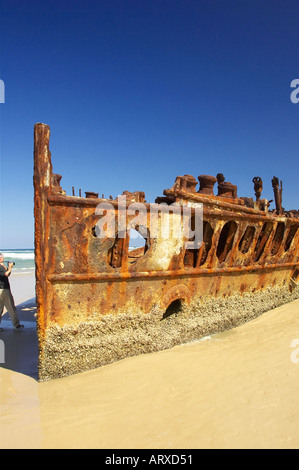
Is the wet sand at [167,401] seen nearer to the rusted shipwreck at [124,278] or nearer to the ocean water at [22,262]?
the rusted shipwreck at [124,278]

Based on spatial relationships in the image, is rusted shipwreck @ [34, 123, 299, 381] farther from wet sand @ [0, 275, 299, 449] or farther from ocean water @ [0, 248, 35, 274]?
ocean water @ [0, 248, 35, 274]

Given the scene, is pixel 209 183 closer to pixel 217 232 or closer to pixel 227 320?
pixel 217 232

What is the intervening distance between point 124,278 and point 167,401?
1.51 metres

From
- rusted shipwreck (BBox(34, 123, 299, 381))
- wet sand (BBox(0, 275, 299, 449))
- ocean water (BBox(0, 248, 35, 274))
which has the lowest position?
ocean water (BBox(0, 248, 35, 274))

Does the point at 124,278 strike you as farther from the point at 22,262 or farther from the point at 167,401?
the point at 22,262

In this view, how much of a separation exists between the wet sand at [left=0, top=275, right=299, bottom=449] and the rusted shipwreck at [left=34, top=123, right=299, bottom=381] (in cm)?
32

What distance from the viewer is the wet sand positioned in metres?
2.75

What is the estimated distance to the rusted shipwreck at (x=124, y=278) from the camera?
3.59 m

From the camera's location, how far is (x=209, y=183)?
5.59 m

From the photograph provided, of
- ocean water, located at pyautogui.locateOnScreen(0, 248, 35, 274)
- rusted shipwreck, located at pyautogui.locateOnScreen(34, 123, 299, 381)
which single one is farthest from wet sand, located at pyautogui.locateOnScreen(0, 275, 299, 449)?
ocean water, located at pyautogui.locateOnScreen(0, 248, 35, 274)

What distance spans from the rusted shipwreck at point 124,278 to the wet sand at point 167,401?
0.32 metres

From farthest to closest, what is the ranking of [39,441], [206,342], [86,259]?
[206,342] < [86,259] < [39,441]
